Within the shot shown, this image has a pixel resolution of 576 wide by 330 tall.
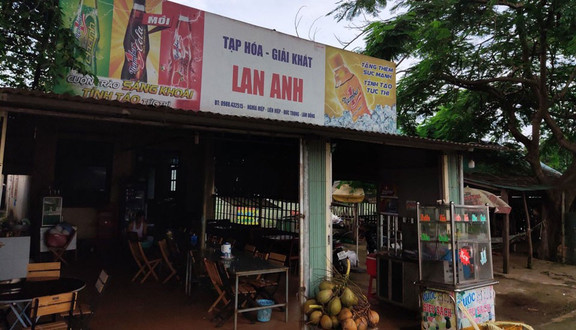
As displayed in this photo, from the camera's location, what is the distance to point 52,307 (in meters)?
3.68

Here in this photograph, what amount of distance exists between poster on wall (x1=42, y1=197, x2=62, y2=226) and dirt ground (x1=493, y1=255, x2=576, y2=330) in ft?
30.3

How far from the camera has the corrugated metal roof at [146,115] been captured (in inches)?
136

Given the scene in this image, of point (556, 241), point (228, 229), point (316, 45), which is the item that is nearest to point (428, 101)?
point (556, 241)

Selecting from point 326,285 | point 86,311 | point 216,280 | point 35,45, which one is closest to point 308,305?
point 326,285

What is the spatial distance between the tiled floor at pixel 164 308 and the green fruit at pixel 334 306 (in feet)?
1.64

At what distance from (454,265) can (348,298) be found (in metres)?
1.49

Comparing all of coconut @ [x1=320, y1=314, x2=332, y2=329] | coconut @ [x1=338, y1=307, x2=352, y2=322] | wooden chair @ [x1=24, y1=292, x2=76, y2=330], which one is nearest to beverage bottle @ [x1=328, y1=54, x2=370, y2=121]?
coconut @ [x1=338, y1=307, x2=352, y2=322]

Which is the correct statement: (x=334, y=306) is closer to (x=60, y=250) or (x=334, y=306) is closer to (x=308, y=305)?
(x=308, y=305)

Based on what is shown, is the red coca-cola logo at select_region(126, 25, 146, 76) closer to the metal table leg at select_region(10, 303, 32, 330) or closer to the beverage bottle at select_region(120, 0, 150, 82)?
the beverage bottle at select_region(120, 0, 150, 82)

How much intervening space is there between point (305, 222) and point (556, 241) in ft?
36.1

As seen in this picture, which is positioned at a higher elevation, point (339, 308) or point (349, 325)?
point (339, 308)

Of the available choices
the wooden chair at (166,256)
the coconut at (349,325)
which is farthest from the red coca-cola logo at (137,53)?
the coconut at (349,325)

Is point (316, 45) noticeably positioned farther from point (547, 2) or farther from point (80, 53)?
point (547, 2)

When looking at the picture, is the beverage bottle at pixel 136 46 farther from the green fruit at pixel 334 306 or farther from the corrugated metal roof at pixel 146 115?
the green fruit at pixel 334 306
